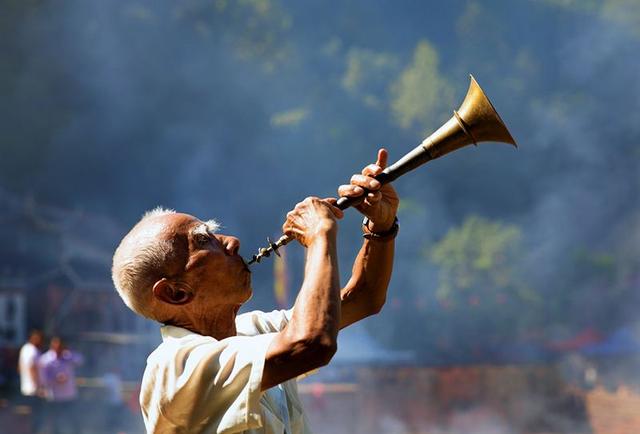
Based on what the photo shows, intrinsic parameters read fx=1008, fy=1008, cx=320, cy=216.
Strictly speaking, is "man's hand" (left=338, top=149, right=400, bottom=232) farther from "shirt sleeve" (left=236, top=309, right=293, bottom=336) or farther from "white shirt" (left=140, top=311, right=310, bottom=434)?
"white shirt" (left=140, top=311, right=310, bottom=434)

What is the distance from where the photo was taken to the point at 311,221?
7.13 feet

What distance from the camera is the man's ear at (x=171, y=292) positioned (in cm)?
225

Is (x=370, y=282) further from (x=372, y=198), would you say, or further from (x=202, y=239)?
(x=202, y=239)

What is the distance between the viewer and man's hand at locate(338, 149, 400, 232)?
247cm

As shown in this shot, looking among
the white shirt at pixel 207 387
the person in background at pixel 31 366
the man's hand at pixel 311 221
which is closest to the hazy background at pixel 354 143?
the person in background at pixel 31 366

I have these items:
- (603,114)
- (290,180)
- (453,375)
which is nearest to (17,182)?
(290,180)

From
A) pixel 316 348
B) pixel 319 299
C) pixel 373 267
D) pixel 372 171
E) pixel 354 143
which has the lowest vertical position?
pixel 316 348

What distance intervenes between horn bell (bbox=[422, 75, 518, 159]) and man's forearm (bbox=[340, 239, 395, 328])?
31 cm

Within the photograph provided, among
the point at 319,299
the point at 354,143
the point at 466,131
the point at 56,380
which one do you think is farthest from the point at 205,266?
the point at 354,143

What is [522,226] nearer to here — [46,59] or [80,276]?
[80,276]

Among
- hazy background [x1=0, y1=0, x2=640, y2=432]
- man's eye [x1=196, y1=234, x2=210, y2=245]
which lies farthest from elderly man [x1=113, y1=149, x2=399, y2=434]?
hazy background [x1=0, y1=0, x2=640, y2=432]

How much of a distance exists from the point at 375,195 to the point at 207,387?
2.34 ft

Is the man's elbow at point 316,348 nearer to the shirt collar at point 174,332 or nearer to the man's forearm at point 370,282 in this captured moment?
the shirt collar at point 174,332

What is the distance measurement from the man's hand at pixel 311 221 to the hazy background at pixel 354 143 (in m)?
11.2
